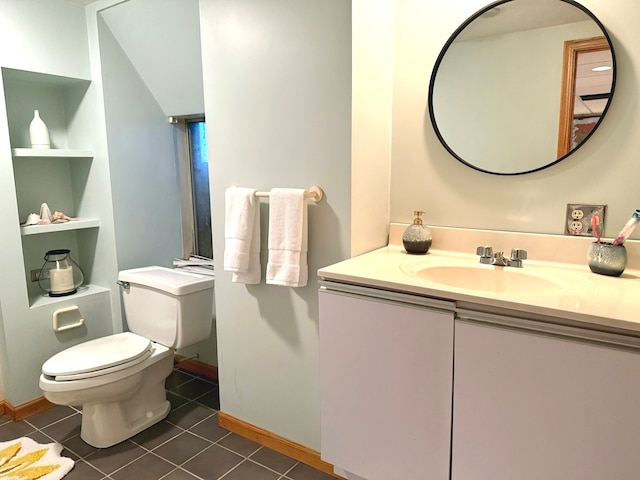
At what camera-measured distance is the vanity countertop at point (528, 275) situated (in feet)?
3.30

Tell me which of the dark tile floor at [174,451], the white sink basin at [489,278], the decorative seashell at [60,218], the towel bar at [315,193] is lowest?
the dark tile floor at [174,451]

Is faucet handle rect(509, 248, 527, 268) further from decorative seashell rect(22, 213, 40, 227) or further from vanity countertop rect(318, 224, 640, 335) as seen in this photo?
decorative seashell rect(22, 213, 40, 227)

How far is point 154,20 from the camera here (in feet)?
7.13

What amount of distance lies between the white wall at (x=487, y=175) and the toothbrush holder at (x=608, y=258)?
16 centimetres

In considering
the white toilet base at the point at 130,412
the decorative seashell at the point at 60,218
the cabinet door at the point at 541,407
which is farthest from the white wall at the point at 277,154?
the decorative seashell at the point at 60,218

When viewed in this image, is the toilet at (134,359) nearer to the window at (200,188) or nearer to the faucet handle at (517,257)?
the window at (200,188)

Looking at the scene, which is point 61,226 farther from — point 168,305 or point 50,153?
point 168,305

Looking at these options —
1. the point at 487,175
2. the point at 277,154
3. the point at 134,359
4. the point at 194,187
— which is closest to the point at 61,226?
the point at 194,187

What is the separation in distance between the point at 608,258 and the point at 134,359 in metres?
1.88

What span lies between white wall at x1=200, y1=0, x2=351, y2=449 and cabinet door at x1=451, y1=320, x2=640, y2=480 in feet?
2.19

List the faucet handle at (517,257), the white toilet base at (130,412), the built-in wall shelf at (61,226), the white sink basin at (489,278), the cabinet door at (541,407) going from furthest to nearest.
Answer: the built-in wall shelf at (61,226), the white toilet base at (130,412), the faucet handle at (517,257), the white sink basin at (489,278), the cabinet door at (541,407)

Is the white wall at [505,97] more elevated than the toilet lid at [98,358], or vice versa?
the white wall at [505,97]

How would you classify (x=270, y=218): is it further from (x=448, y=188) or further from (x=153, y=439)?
(x=153, y=439)

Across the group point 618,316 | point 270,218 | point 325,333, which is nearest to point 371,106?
point 270,218
